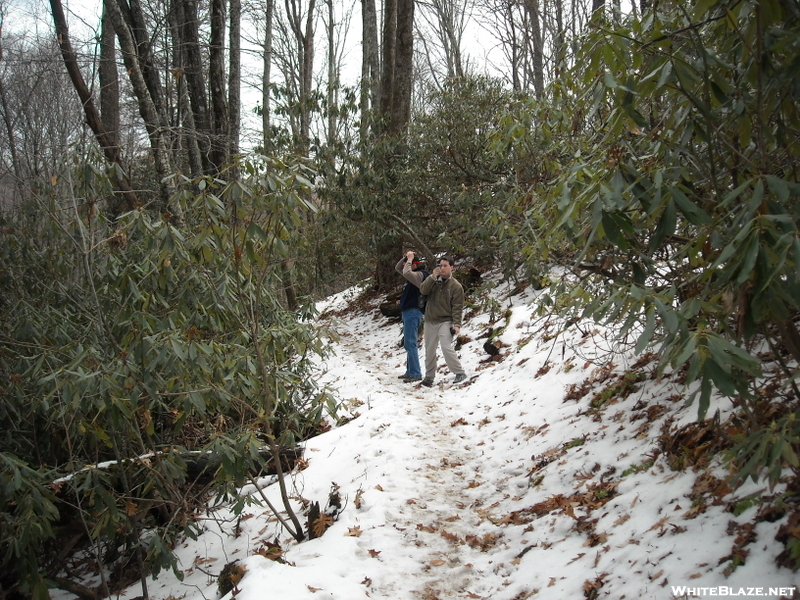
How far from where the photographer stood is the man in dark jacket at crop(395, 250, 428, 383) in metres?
8.83

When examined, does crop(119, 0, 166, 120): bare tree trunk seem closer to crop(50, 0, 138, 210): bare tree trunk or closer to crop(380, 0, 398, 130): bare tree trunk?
crop(50, 0, 138, 210): bare tree trunk

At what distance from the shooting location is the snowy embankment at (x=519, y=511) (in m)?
2.92

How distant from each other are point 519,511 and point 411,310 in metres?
5.10

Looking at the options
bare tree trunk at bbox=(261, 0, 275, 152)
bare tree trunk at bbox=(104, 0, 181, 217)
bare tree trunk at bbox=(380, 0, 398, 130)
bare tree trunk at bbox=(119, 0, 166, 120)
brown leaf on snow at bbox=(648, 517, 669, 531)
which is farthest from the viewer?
bare tree trunk at bbox=(380, 0, 398, 130)

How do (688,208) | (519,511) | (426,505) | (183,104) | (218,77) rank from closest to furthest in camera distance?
(688,208) → (519,511) → (426,505) → (218,77) → (183,104)

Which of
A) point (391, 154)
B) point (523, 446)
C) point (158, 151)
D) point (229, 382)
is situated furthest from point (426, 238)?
point (229, 382)

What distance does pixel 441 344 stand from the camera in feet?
27.3

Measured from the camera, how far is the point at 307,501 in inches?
203

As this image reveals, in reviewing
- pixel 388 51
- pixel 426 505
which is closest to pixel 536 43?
pixel 388 51

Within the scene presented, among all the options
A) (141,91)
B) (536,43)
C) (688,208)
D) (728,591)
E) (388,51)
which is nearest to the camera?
(688,208)

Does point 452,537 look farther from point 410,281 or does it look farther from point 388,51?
point 388,51

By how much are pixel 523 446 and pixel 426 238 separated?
31.7 ft

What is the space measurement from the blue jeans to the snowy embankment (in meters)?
1.75

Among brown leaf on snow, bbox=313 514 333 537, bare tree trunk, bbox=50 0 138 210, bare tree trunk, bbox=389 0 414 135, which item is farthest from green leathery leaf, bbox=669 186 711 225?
Answer: bare tree trunk, bbox=389 0 414 135
